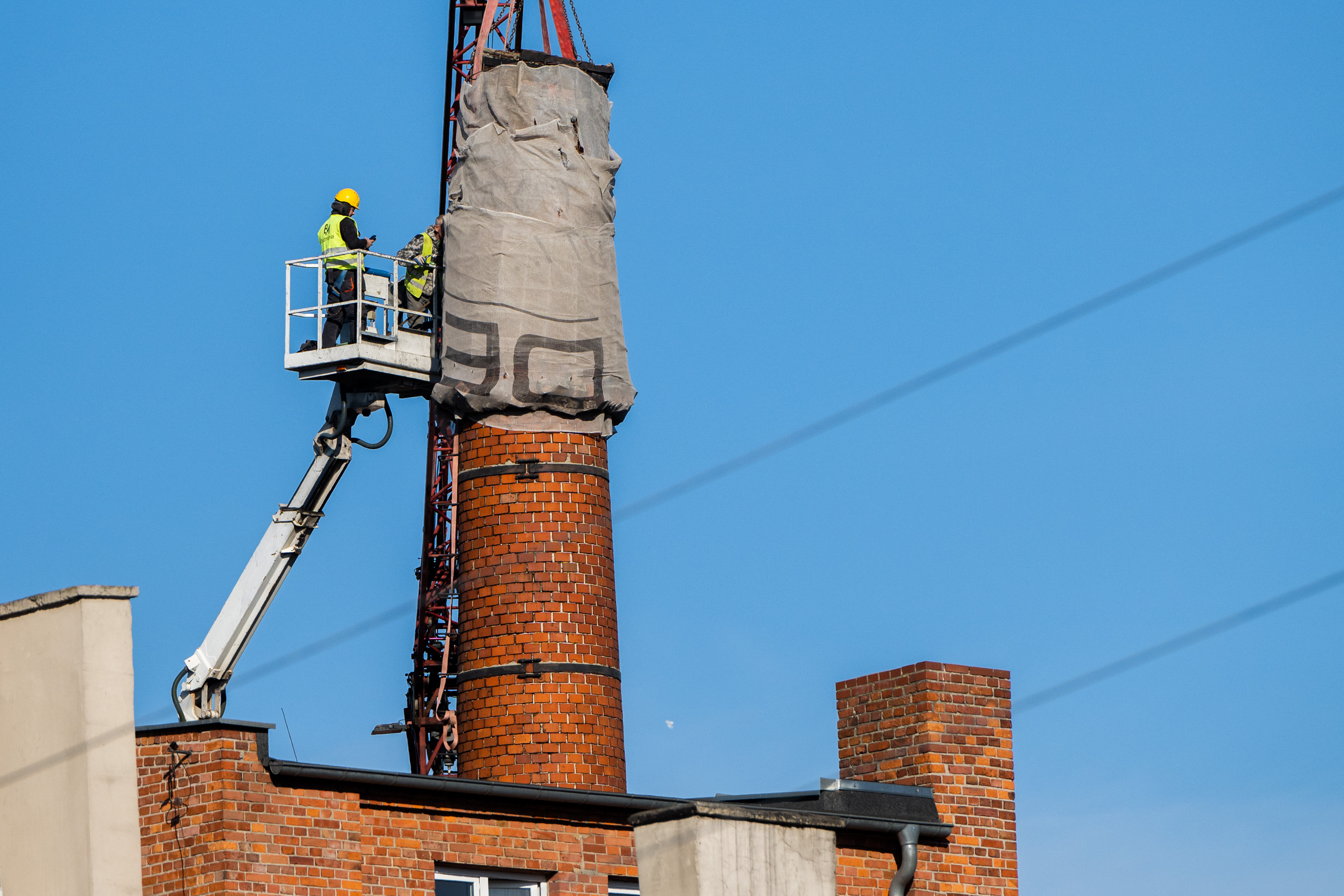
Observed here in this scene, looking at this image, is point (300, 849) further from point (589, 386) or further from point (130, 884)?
point (589, 386)

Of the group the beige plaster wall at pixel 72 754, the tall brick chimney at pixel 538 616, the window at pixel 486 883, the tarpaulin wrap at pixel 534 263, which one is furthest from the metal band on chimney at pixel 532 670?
the beige plaster wall at pixel 72 754

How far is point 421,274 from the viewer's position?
25.4 metres

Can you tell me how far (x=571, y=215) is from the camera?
83.6ft

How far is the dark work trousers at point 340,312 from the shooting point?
24.7m

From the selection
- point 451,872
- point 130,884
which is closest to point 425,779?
point 451,872

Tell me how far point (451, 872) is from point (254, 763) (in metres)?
2.03

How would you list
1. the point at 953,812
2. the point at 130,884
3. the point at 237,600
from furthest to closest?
the point at 237,600 → the point at 953,812 → the point at 130,884

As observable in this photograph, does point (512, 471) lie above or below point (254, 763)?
above

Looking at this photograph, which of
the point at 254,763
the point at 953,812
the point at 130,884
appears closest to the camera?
the point at 130,884

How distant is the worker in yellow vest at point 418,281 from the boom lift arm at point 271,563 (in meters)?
1.01

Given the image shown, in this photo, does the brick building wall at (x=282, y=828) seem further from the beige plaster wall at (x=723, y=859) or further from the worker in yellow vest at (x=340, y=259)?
the worker in yellow vest at (x=340, y=259)

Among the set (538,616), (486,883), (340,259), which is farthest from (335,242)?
(486,883)

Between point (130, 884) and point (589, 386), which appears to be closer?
point (130, 884)

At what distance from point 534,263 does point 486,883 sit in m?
8.29
